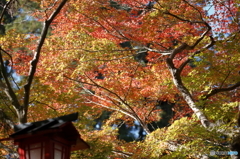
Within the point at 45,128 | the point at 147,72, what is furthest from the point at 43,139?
the point at 147,72

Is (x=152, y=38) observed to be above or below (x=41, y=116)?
above

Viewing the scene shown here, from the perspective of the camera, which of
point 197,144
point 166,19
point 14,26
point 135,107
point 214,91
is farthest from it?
point 14,26

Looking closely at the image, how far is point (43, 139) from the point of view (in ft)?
11.7

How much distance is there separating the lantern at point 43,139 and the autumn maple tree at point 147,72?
1333mm

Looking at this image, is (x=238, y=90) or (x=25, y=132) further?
(x=238, y=90)

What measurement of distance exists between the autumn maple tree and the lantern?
1.33m

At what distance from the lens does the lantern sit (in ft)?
11.6

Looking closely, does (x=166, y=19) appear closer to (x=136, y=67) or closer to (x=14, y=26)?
(x=136, y=67)

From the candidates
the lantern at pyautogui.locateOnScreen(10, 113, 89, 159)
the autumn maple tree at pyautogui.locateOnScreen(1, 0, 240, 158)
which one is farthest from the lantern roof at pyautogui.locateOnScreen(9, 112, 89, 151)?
the autumn maple tree at pyautogui.locateOnScreen(1, 0, 240, 158)

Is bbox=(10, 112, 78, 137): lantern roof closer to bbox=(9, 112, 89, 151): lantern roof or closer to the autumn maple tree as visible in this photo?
bbox=(9, 112, 89, 151): lantern roof

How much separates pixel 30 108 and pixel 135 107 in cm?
453

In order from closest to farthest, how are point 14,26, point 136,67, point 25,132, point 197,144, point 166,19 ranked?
point 25,132
point 197,144
point 166,19
point 136,67
point 14,26

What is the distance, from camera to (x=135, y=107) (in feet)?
37.9

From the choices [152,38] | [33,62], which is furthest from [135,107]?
[33,62]
